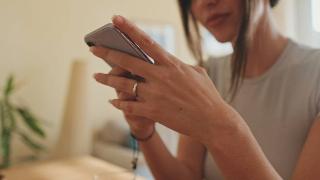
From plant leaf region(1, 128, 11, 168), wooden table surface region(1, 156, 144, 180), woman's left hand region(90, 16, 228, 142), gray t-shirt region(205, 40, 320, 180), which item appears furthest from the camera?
plant leaf region(1, 128, 11, 168)

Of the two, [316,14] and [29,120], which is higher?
[316,14]

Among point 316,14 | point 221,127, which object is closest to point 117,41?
point 221,127

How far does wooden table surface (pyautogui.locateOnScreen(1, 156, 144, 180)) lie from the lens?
3.68 feet

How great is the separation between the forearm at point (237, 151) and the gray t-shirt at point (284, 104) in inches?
7.8

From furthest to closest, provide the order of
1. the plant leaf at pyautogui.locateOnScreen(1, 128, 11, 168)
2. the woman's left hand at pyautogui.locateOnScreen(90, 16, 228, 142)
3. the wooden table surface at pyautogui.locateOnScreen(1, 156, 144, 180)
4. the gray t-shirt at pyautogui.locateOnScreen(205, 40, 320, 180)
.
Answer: the plant leaf at pyautogui.locateOnScreen(1, 128, 11, 168) < the wooden table surface at pyautogui.locateOnScreen(1, 156, 144, 180) < the gray t-shirt at pyautogui.locateOnScreen(205, 40, 320, 180) < the woman's left hand at pyautogui.locateOnScreen(90, 16, 228, 142)

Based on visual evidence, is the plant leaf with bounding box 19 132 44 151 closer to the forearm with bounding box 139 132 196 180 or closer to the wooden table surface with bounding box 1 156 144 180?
the wooden table surface with bounding box 1 156 144 180

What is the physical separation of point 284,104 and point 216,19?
8.2 inches

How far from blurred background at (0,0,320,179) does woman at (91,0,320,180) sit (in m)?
0.96

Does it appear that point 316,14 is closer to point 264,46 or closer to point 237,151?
point 264,46

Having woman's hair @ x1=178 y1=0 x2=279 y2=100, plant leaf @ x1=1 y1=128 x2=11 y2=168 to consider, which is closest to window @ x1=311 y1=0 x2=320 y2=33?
woman's hair @ x1=178 y1=0 x2=279 y2=100

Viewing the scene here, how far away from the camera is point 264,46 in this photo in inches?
27.6

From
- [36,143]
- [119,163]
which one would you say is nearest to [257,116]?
[119,163]

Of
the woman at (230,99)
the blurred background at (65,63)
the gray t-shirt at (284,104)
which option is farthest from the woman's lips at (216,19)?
the blurred background at (65,63)

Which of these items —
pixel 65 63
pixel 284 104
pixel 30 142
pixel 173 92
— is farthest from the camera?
pixel 65 63
